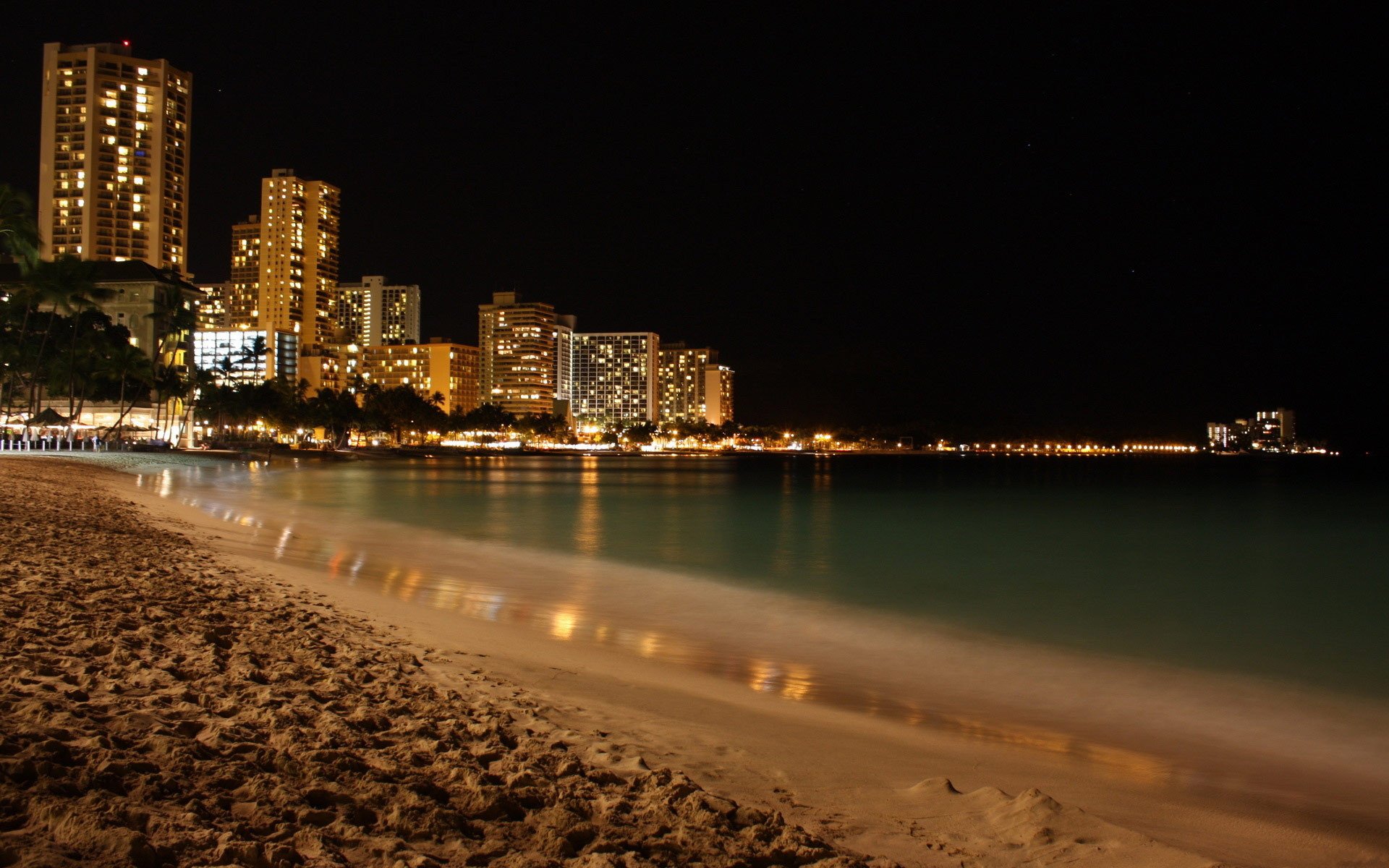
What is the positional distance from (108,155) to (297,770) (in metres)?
163

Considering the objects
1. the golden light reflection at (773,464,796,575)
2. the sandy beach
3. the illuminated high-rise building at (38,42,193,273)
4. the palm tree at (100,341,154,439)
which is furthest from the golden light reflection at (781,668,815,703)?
the illuminated high-rise building at (38,42,193,273)

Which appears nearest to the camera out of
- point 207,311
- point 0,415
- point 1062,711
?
point 1062,711

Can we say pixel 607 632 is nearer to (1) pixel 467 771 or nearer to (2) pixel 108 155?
(1) pixel 467 771

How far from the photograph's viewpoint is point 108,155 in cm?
13662

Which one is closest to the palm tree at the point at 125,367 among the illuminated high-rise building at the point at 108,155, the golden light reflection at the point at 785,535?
the golden light reflection at the point at 785,535

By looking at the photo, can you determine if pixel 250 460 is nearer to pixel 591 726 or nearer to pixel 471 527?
pixel 471 527

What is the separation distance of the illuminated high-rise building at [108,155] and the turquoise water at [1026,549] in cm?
10812

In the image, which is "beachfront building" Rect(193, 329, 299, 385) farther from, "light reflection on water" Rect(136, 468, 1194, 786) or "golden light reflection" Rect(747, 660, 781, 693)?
"golden light reflection" Rect(747, 660, 781, 693)

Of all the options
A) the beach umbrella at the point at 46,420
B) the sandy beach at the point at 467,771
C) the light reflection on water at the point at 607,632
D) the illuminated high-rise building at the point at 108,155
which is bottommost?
the light reflection on water at the point at 607,632

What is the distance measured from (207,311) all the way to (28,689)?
211m

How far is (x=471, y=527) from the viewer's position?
27.6 m

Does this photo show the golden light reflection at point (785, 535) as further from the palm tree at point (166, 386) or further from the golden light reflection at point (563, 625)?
the palm tree at point (166, 386)

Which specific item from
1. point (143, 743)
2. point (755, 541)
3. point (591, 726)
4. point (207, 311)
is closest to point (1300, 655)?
point (591, 726)

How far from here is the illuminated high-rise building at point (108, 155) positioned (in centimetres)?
13550
